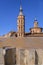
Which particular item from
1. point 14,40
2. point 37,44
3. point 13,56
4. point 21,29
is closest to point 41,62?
point 13,56

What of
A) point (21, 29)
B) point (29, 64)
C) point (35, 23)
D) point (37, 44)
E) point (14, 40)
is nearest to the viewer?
point (29, 64)

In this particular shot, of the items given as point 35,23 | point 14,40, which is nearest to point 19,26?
point 35,23

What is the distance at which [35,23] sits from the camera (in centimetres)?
3941

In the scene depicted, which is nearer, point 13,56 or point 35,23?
point 13,56

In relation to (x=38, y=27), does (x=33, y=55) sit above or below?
below

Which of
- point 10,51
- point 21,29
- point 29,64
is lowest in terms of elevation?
point 29,64

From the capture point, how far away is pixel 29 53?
4.34 meters

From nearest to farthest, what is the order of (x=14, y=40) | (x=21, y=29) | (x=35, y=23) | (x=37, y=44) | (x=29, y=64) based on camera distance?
(x=29, y=64) < (x=37, y=44) < (x=14, y=40) < (x=21, y=29) < (x=35, y=23)

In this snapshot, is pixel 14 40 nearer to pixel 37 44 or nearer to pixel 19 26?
pixel 37 44

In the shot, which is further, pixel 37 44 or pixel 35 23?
pixel 35 23

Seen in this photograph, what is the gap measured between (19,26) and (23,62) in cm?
2975

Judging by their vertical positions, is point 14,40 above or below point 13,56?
above

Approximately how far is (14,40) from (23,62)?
4.77 feet

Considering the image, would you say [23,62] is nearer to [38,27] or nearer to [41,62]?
[41,62]
